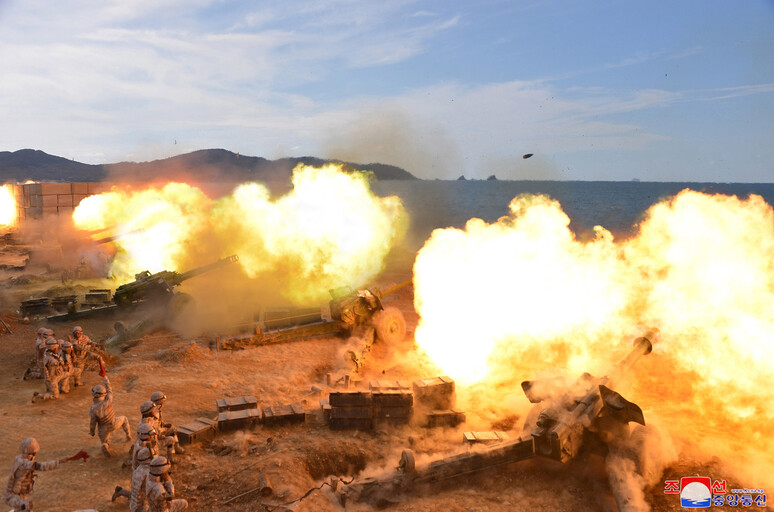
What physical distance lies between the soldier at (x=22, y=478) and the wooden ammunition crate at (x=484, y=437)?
5.94 meters

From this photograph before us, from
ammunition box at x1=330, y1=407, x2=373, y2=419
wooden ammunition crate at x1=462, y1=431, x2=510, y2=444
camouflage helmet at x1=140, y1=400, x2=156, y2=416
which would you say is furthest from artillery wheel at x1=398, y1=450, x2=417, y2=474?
camouflage helmet at x1=140, y1=400, x2=156, y2=416

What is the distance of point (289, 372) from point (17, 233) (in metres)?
36.3

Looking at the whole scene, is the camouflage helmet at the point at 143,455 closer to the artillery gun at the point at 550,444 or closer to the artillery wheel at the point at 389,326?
the artillery gun at the point at 550,444

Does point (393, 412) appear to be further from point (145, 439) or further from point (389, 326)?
point (389, 326)

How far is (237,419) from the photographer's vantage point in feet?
30.4

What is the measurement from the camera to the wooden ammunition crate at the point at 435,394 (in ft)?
Answer: 32.7

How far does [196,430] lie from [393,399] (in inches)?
139

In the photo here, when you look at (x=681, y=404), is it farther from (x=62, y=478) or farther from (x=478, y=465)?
(x=62, y=478)

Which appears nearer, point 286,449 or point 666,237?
point 286,449

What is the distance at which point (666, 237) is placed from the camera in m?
12.1

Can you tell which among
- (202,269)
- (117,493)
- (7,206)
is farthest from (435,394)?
(7,206)

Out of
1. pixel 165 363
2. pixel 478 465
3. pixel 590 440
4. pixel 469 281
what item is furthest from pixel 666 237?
pixel 165 363

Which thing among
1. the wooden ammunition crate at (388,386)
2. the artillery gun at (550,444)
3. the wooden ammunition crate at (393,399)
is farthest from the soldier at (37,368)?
the artillery gun at (550,444)

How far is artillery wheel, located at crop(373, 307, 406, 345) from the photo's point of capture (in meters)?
14.9
